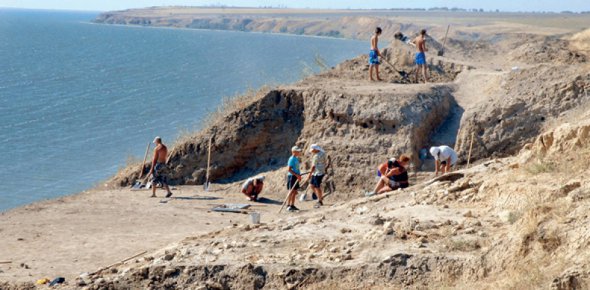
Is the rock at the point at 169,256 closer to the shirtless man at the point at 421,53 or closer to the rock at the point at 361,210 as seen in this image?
the rock at the point at 361,210

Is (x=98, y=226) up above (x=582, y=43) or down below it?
below

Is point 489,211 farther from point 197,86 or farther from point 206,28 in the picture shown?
point 206,28

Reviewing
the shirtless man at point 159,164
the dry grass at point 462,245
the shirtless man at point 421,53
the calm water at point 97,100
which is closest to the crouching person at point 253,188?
the shirtless man at point 159,164

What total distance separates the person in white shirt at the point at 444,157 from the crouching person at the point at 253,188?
13.0 ft

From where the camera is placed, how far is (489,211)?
11961mm

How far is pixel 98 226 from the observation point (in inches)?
715

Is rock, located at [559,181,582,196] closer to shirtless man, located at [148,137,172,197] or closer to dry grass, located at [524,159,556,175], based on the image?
dry grass, located at [524,159,556,175]

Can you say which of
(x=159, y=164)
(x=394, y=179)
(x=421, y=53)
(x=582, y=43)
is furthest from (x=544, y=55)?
(x=159, y=164)

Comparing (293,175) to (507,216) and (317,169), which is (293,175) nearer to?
(317,169)

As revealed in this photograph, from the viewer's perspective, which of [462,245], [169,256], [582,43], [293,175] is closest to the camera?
[462,245]

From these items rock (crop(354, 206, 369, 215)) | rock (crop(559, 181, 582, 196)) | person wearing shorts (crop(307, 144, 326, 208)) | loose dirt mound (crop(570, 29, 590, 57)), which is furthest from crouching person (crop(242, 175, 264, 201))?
loose dirt mound (crop(570, 29, 590, 57))

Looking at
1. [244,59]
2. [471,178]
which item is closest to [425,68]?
[471,178]

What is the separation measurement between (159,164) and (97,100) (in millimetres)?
23245

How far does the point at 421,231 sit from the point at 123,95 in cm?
3462
